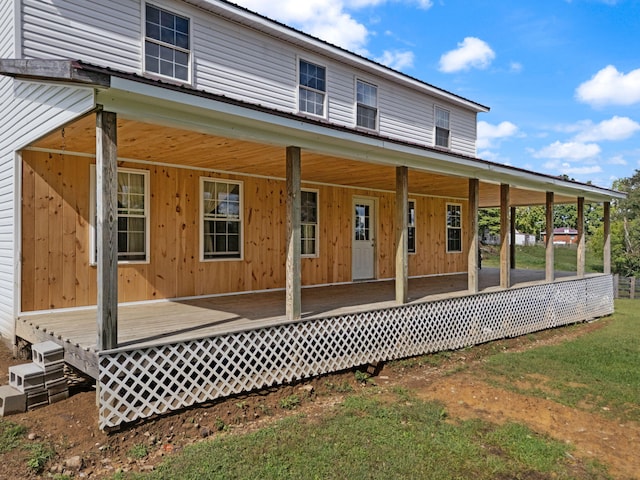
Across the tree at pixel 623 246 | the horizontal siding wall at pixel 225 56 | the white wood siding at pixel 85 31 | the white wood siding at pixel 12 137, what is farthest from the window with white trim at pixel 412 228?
the tree at pixel 623 246

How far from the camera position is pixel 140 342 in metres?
4.57

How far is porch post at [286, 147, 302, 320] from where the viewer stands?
18.4 feet

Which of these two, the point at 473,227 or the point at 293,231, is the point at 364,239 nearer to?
the point at 473,227

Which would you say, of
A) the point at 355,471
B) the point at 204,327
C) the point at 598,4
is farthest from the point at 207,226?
the point at 598,4

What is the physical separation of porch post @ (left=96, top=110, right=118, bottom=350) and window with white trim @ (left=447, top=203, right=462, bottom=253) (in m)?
11.3

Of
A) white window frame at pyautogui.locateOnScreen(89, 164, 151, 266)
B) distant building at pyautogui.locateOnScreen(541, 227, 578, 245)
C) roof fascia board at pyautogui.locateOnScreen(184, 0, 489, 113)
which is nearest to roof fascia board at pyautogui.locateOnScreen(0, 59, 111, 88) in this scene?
white window frame at pyautogui.locateOnScreen(89, 164, 151, 266)

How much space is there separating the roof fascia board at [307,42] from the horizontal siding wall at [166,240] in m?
3.47

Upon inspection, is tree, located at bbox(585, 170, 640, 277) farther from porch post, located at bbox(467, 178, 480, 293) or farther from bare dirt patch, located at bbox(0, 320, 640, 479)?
bare dirt patch, located at bbox(0, 320, 640, 479)

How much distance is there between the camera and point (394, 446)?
4098mm

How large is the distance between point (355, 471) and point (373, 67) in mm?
10566

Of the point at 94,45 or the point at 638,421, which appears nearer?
the point at 638,421

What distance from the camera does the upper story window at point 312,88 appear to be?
10680mm

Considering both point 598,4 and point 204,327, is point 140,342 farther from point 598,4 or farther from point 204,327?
point 598,4

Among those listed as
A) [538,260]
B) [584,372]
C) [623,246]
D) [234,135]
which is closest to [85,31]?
[234,135]
